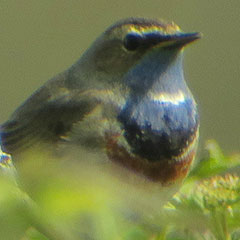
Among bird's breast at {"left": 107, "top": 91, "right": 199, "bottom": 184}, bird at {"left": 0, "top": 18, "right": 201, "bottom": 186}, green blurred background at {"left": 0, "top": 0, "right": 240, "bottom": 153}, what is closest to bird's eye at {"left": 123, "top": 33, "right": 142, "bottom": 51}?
bird at {"left": 0, "top": 18, "right": 201, "bottom": 186}

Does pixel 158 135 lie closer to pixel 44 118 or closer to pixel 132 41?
pixel 132 41

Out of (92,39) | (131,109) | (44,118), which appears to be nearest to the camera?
(131,109)

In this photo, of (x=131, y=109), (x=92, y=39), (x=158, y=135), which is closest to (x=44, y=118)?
(x=131, y=109)

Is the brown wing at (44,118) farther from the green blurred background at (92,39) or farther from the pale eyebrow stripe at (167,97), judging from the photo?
the green blurred background at (92,39)

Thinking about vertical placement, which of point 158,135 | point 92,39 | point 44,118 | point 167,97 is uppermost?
point 92,39

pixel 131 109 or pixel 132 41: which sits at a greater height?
pixel 132 41

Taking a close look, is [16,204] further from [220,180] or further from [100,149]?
[100,149]

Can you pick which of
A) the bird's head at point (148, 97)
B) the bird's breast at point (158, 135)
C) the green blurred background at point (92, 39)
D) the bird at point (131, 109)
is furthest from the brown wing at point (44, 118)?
the green blurred background at point (92, 39)

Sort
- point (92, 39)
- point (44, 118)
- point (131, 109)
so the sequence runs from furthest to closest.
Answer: point (92, 39), point (44, 118), point (131, 109)
